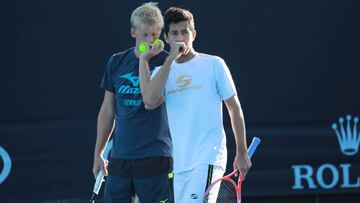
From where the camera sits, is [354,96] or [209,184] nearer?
[209,184]

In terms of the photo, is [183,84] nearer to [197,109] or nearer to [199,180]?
[197,109]

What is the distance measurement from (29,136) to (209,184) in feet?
7.16

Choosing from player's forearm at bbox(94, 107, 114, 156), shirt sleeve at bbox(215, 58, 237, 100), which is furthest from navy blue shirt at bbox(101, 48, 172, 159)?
shirt sleeve at bbox(215, 58, 237, 100)

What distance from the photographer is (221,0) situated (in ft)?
20.5

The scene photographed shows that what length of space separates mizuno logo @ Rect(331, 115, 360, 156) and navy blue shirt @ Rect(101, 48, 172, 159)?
2.06 m

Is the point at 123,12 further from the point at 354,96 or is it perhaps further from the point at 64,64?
the point at 354,96

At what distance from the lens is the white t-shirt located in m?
4.54

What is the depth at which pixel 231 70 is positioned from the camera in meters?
6.27

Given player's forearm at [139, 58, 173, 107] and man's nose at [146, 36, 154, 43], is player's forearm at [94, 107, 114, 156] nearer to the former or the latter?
player's forearm at [139, 58, 173, 107]

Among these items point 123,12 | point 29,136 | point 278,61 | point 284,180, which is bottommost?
point 284,180

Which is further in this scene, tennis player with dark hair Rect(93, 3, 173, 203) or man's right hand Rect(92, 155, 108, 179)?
man's right hand Rect(92, 155, 108, 179)

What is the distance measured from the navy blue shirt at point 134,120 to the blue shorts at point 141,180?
0.04 meters

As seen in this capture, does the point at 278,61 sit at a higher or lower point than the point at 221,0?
lower

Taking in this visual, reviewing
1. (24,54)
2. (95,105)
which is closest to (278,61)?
(95,105)
